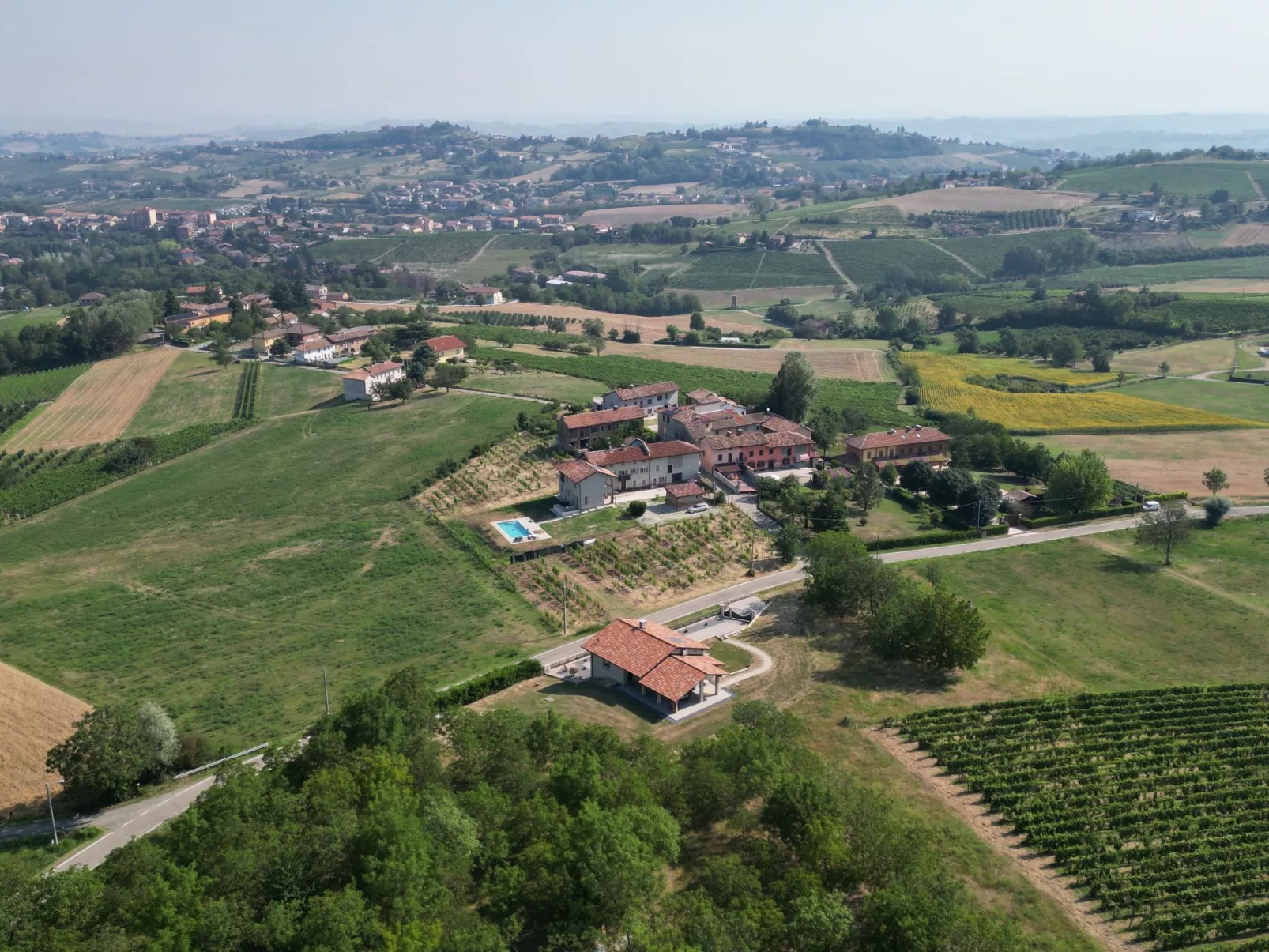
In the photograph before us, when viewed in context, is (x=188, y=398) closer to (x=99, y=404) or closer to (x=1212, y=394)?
(x=99, y=404)

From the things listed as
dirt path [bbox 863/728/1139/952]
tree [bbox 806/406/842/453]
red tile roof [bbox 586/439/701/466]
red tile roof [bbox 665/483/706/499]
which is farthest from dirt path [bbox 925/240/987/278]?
dirt path [bbox 863/728/1139/952]

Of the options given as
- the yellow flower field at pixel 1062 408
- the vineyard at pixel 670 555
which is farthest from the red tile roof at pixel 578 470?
the yellow flower field at pixel 1062 408

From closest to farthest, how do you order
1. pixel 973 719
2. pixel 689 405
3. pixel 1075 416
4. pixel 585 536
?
1. pixel 973 719
2. pixel 585 536
3. pixel 689 405
4. pixel 1075 416

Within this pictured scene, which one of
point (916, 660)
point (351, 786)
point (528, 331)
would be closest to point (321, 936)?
point (351, 786)

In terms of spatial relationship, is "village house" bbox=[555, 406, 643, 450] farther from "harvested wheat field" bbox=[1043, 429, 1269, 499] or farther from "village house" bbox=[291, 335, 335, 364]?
"village house" bbox=[291, 335, 335, 364]

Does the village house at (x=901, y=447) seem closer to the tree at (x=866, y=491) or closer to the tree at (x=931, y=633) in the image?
the tree at (x=866, y=491)

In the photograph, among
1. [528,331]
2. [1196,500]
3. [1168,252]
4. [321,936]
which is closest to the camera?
[321,936]

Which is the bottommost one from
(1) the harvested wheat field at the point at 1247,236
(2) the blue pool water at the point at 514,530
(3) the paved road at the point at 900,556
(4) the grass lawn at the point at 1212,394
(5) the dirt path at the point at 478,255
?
(3) the paved road at the point at 900,556

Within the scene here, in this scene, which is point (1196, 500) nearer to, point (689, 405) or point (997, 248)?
point (689, 405)
